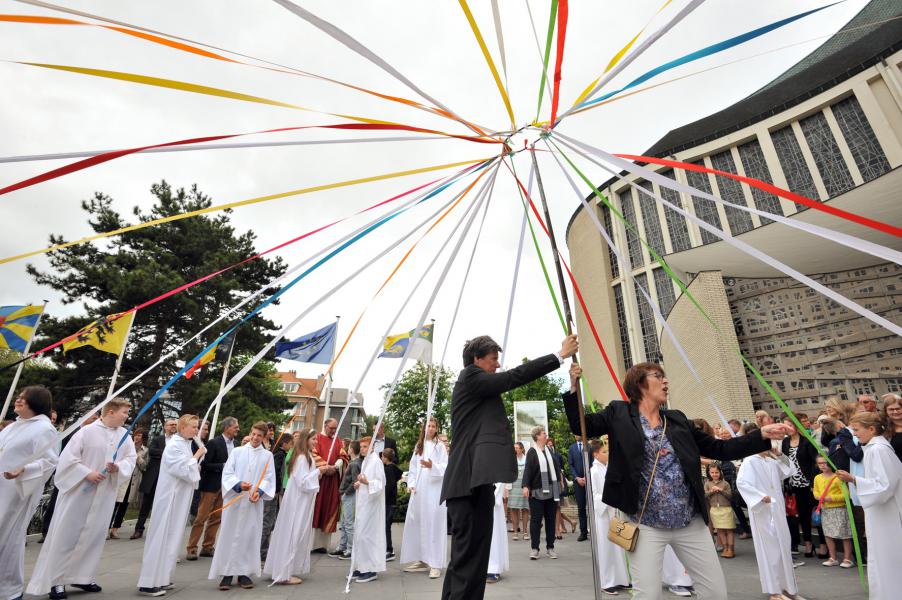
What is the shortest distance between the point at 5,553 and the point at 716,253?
61.6 feet

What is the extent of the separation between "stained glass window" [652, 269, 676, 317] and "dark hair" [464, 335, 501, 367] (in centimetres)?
2815

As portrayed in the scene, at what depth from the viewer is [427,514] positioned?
21.9 ft

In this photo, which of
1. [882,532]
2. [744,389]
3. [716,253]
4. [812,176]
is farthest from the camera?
[812,176]

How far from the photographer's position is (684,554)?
276 cm

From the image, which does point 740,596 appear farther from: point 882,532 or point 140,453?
point 140,453

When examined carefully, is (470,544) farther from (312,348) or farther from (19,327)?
(19,327)

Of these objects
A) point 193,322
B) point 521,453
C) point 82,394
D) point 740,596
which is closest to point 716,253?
point 521,453

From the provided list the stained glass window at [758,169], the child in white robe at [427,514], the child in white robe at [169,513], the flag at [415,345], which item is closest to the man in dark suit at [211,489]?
the child in white robe at [169,513]

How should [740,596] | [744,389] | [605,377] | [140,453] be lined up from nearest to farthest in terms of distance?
1. [740,596]
2. [140,453]
3. [744,389]
4. [605,377]

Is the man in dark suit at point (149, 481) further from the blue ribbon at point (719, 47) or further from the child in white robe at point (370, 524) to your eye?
the blue ribbon at point (719, 47)

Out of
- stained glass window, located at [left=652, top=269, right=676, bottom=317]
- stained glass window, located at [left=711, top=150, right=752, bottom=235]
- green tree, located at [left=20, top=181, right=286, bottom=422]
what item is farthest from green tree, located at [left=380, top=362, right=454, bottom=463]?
stained glass window, located at [left=711, top=150, right=752, bottom=235]

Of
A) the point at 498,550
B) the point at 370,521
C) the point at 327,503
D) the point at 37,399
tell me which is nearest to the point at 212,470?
the point at 327,503

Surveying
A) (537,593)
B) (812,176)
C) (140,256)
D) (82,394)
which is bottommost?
(537,593)

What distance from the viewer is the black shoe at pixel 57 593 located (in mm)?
4672
